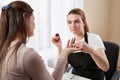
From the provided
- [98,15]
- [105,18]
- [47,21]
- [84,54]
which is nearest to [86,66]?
[84,54]

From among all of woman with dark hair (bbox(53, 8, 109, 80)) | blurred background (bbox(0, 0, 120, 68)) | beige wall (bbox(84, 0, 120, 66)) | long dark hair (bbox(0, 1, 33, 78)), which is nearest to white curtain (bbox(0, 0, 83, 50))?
blurred background (bbox(0, 0, 120, 68))

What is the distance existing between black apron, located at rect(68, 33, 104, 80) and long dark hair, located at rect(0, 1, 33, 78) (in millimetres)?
840

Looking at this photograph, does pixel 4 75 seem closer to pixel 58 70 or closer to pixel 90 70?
pixel 58 70

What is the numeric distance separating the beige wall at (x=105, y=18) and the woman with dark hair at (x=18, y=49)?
211 cm

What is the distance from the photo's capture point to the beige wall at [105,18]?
306 centimetres

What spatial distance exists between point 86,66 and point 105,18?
1.83 m

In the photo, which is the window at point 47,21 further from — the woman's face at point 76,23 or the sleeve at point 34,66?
the sleeve at point 34,66

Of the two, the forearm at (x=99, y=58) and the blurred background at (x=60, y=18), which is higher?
Result: the blurred background at (x=60, y=18)

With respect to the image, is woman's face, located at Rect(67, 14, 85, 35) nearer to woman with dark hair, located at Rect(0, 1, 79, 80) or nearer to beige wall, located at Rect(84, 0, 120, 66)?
woman with dark hair, located at Rect(0, 1, 79, 80)

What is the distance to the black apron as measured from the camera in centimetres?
170

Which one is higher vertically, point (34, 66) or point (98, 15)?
point (98, 15)

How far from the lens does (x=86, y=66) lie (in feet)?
5.60

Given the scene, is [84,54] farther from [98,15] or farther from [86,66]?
[98,15]

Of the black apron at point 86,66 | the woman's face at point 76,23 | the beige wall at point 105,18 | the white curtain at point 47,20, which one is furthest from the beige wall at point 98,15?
the black apron at point 86,66
